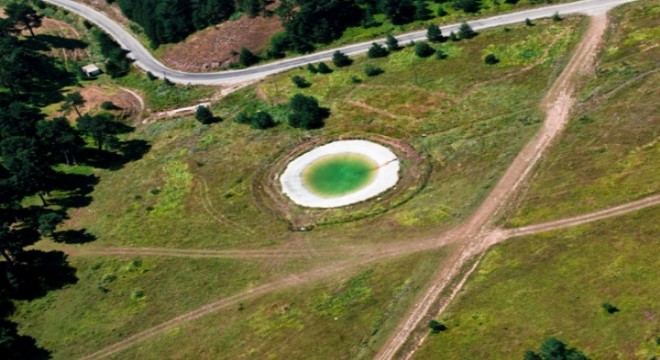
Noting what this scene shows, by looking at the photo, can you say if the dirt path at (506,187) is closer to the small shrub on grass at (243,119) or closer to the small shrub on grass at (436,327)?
the small shrub on grass at (436,327)

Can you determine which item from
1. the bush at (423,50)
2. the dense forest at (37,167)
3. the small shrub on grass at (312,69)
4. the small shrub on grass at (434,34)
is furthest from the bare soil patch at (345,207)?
the small shrub on grass at (434,34)

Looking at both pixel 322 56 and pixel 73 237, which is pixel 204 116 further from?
pixel 73 237

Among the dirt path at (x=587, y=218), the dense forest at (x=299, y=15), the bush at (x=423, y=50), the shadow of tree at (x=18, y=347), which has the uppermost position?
the dense forest at (x=299, y=15)

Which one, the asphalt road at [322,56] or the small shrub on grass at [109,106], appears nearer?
the asphalt road at [322,56]

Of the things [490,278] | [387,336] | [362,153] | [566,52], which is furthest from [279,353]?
[566,52]

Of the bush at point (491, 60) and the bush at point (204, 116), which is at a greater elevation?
the bush at point (491, 60)

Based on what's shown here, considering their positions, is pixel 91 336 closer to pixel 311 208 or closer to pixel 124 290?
pixel 124 290

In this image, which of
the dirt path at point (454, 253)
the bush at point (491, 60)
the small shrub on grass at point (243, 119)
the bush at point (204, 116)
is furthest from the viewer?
the bush at point (204, 116)
